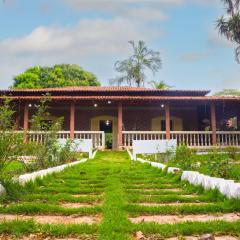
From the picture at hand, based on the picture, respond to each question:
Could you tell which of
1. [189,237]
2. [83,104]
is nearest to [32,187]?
[189,237]

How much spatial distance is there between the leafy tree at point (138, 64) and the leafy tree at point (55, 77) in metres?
7.83

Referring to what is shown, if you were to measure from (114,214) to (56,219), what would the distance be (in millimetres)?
579

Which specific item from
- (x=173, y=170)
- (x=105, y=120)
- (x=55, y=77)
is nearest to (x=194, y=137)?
(x=105, y=120)

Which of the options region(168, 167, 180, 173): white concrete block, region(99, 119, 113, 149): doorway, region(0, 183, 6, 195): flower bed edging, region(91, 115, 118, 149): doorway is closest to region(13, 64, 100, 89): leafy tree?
region(99, 119, 113, 149): doorway

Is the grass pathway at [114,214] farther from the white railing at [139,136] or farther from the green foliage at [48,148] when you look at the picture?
the white railing at [139,136]

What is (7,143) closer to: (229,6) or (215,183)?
(215,183)

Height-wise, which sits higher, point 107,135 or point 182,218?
point 107,135

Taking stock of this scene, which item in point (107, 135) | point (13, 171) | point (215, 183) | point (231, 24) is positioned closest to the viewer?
point (215, 183)

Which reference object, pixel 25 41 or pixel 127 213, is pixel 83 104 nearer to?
pixel 127 213

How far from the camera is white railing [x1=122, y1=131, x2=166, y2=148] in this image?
19.5m

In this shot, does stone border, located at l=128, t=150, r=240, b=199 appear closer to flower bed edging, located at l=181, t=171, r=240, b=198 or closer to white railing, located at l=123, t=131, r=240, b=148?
flower bed edging, located at l=181, t=171, r=240, b=198

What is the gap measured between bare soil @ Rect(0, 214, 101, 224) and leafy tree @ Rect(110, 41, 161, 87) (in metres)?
32.9

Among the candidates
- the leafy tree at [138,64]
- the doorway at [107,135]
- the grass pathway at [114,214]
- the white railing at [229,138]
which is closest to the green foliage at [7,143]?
the grass pathway at [114,214]

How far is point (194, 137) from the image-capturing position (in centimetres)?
1933
